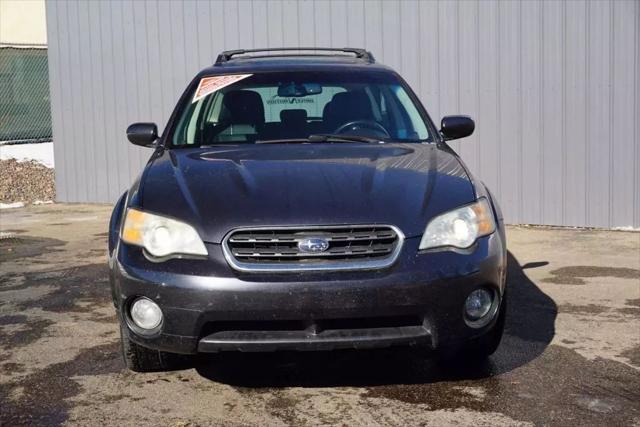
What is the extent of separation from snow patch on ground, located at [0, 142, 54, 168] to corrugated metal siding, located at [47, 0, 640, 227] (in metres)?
3.24

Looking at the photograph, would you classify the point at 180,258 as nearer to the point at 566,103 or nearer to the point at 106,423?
the point at 106,423

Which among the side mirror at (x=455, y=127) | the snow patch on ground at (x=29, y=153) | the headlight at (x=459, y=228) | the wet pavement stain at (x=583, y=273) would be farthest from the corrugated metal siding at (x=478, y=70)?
the headlight at (x=459, y=228)

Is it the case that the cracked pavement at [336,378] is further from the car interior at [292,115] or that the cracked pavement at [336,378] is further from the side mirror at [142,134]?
the car interior at [292,115]

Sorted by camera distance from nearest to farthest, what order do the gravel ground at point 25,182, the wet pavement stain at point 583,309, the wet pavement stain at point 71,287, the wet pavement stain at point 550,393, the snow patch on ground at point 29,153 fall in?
1. the wet pavement stain at point 550,393
2. the wet pavement stain at point 583,309
3. the wet pavement stain at point 71,287
4. the gravel ground at point 25,182
5. the snow patch on ground at point 29,153

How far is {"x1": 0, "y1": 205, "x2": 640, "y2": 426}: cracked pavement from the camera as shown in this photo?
428 cm

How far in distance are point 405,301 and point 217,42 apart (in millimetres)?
8166

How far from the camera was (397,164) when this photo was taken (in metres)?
4.76

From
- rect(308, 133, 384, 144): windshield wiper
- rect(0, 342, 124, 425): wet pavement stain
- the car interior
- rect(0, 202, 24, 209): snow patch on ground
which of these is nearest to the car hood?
rect(308, 133, 384, 144): windshield wiper

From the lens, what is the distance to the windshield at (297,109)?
18.2 ft

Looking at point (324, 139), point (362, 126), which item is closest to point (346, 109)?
point (362, 126)

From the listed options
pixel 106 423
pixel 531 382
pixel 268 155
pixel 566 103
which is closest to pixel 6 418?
pixel 106 423

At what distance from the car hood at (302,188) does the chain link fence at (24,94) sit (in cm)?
1280

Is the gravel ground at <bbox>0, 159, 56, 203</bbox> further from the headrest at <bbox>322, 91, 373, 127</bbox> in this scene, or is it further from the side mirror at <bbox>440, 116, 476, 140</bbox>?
the side mirror at <bbox>440, 116, 476, 140</bbox>

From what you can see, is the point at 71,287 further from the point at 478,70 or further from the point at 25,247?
the point at 478,70
